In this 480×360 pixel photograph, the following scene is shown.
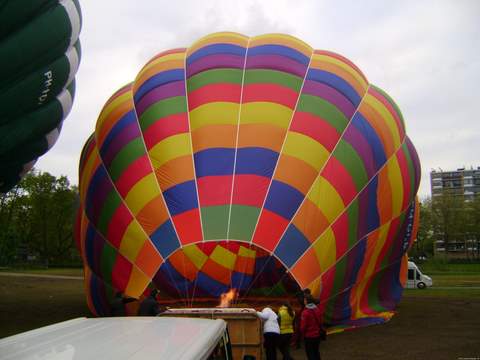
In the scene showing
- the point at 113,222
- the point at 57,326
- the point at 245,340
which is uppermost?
the point at 113,222

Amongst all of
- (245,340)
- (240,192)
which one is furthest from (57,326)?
(240,192)

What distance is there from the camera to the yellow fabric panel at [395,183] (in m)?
9.72

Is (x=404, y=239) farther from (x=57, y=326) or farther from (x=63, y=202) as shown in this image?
(x=63, y=202)

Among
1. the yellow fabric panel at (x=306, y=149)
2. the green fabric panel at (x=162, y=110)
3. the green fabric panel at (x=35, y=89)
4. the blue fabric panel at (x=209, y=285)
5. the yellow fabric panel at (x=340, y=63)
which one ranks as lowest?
the blue fabric panel at (x=209, y=285)

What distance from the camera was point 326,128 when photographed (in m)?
9.11

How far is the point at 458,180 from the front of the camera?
13238cm

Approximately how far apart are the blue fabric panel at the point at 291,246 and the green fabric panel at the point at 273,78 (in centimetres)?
252

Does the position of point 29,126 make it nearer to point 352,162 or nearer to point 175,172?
point 175,172

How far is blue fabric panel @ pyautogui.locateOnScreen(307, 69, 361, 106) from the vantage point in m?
9.70

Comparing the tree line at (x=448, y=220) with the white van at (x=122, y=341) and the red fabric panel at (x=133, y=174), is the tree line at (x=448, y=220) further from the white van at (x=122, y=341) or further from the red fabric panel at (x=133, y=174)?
the white van at (x=122, y=341)

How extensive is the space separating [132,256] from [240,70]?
3.48 metres

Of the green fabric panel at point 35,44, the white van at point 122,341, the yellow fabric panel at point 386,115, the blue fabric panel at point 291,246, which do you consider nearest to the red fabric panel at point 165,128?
the green fabric panel at point 35,44

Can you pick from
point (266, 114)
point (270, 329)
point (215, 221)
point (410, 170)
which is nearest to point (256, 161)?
point (266, 114)

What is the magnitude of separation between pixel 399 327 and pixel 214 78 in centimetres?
540
